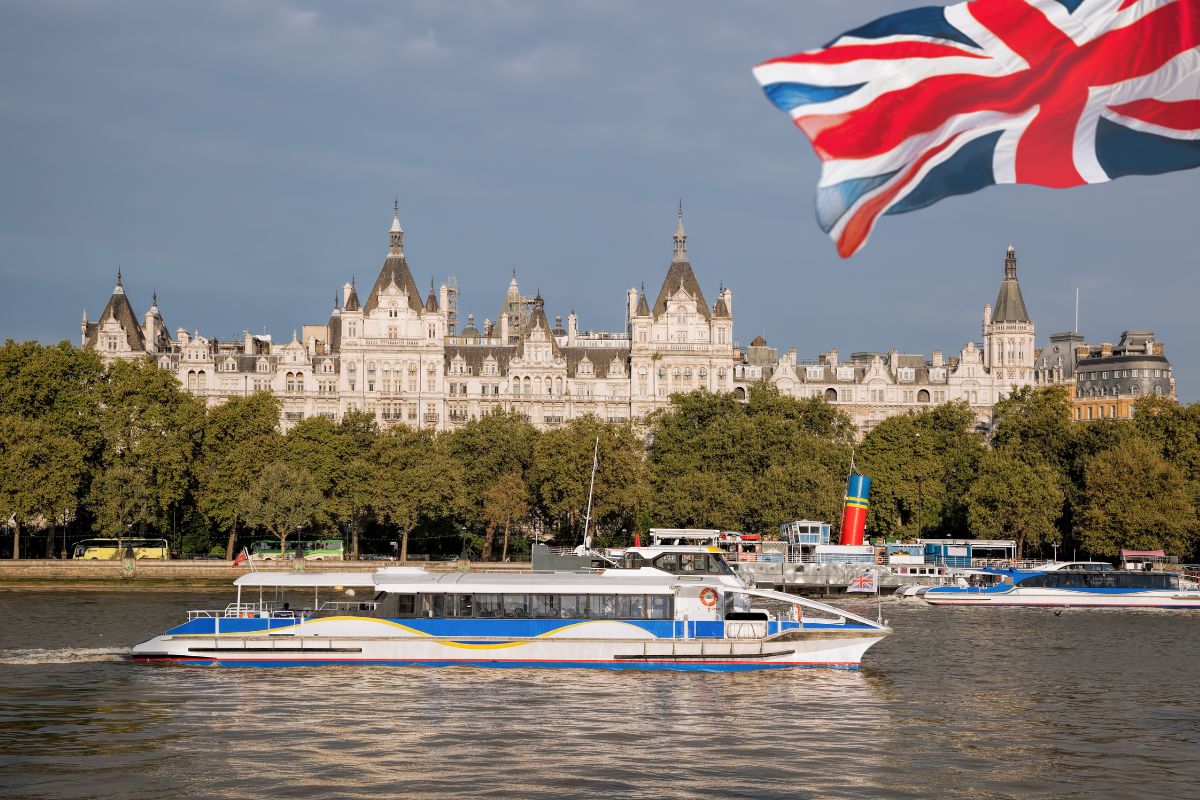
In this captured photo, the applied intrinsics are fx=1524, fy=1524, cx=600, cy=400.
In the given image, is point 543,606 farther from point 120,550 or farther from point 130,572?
point 120,550

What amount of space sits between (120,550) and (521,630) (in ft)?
187

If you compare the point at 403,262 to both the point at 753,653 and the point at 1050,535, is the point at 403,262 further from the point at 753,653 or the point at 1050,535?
the point at 753,653

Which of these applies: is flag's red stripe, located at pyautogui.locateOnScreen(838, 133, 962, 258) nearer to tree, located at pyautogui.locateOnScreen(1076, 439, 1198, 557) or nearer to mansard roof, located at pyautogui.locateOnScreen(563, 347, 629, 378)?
tree, located at pyautogui.locateOnScreen(1076, 439, 1198, 557)

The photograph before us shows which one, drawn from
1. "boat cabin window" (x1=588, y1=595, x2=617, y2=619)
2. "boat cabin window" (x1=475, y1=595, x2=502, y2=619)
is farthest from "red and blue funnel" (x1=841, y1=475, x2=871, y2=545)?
"boat cabin window" (x1=475, y1=595, x2=502, y2=619)

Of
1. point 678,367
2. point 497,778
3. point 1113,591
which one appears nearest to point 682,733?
point 497,778

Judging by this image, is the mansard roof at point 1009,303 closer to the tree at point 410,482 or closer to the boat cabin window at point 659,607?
the tree at point 410,482

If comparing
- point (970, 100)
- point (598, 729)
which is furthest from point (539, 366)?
point (970, 100)

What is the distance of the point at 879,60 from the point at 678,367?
449 feet

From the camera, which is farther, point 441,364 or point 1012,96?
point 441,364

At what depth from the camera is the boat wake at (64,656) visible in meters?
47.3

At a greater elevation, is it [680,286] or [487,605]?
[680,286]

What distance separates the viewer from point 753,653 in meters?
48.0

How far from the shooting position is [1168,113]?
666 inches

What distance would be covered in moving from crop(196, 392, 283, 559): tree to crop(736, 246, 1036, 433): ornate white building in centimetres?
6627
